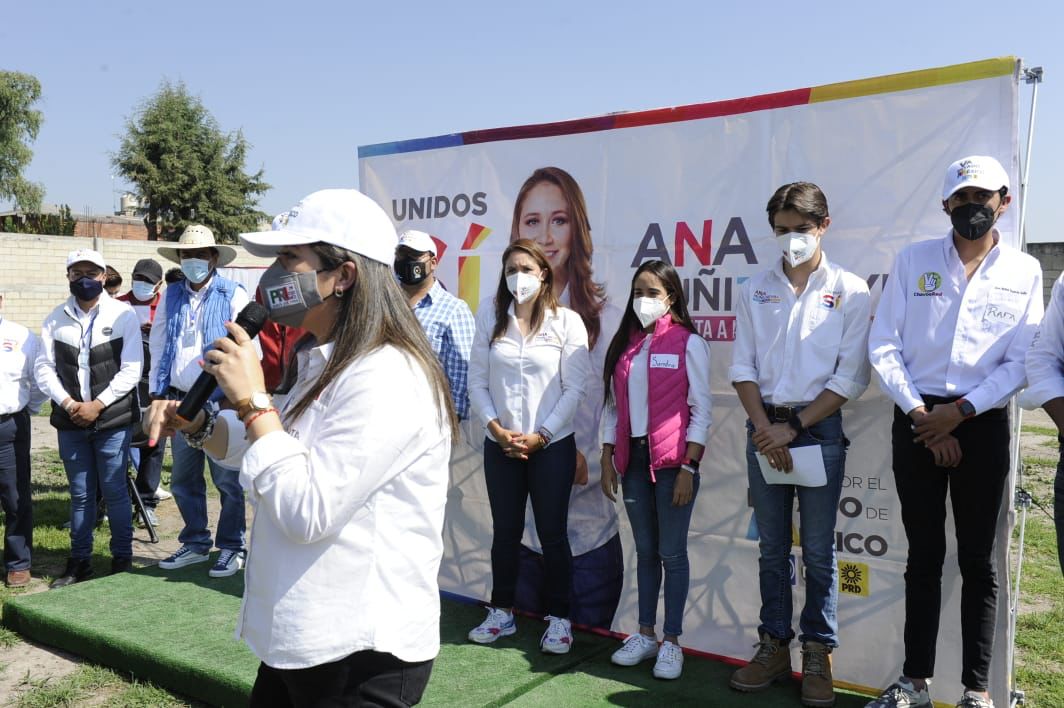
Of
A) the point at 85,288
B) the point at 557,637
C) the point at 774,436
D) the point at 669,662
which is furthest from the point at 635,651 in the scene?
the point at 85,288

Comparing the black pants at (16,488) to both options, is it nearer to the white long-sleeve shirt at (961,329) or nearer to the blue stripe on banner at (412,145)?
the blue stripe on banner at (412,145)

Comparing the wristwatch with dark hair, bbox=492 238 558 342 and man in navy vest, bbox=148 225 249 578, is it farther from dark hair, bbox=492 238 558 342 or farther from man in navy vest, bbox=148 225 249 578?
man in navy vest, bbox=148 225 249 578

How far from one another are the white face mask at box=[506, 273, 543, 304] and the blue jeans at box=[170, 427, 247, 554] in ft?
7.26

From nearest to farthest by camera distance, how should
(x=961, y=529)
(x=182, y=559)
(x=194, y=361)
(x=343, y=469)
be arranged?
(x=343, y=469) < (x=961, y=529) < (x=194, y=361) < (x=182, y=559)

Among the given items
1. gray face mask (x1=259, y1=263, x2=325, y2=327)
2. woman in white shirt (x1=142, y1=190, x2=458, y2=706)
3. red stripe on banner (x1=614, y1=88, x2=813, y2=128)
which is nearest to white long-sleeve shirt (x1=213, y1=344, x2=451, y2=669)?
woman in white shirt (x1=142, y1=190, x2=458, y2=706)

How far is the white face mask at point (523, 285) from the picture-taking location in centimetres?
399

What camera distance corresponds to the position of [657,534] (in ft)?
12.2

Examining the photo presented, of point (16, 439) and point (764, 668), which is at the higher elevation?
point (16, 439)

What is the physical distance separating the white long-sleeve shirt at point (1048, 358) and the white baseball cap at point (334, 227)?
2229mm

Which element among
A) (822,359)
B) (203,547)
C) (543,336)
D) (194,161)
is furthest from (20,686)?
(194,161)

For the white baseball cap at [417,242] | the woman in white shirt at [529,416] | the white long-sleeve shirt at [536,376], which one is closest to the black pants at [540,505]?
the woman in white shirt at [529,416]

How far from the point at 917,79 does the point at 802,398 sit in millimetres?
1334

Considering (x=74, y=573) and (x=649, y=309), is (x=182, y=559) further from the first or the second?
(x=649, y=309)

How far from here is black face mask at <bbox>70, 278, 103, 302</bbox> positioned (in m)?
5.08
